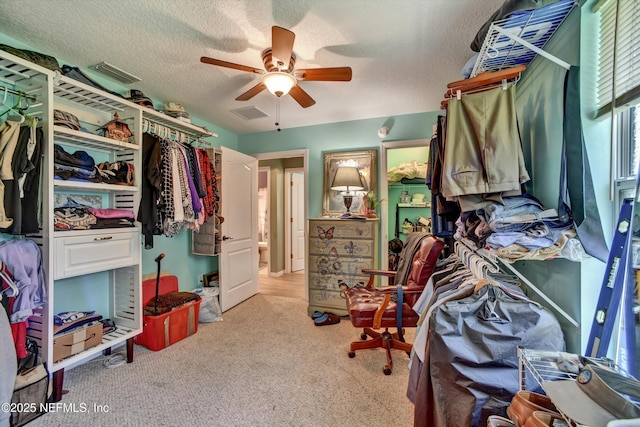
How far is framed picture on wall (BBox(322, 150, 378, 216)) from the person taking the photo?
11.2 feet

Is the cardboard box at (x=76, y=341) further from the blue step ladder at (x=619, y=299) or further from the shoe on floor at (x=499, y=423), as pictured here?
the blue step ladder at (x=619, y=299)

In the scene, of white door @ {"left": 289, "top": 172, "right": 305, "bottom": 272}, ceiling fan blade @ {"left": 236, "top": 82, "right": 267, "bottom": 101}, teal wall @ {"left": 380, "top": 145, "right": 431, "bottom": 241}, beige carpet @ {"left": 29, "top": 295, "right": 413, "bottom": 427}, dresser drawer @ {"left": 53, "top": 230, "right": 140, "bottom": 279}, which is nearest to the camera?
beige carpet @ {"left": 29, "top": 295, "right": 413, "bottom": 427}

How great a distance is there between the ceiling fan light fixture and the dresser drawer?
5.31ft

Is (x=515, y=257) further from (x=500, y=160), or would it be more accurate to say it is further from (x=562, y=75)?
(x=562, y=75)

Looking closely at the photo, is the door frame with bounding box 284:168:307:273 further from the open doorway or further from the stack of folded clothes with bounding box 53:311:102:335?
the stack of folded clothes with bounding box 53:311:102:335

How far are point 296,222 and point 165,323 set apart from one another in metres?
3.27

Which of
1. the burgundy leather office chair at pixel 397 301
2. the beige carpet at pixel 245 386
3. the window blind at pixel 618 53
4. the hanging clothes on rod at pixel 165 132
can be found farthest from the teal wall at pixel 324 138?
the window blind at pixel 618 53

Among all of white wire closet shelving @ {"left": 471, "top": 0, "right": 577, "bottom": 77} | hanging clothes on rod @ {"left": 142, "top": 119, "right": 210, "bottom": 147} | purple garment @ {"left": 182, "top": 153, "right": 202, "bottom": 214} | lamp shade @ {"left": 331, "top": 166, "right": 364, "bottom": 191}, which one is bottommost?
purple garment @ {"left": 182, "top": 153, "right": 202, "bottom": 214}

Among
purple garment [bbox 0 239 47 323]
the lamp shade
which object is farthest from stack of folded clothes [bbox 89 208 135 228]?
the lamp shade

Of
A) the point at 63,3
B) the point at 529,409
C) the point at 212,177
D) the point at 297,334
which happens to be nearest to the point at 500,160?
the point at 529,409

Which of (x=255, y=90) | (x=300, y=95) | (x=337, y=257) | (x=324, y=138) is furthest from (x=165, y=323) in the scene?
(x=324, y=138)

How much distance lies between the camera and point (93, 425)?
1.54 meters

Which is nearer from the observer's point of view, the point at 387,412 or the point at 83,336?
the point at 387,412

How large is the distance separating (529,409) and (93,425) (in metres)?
2.17
